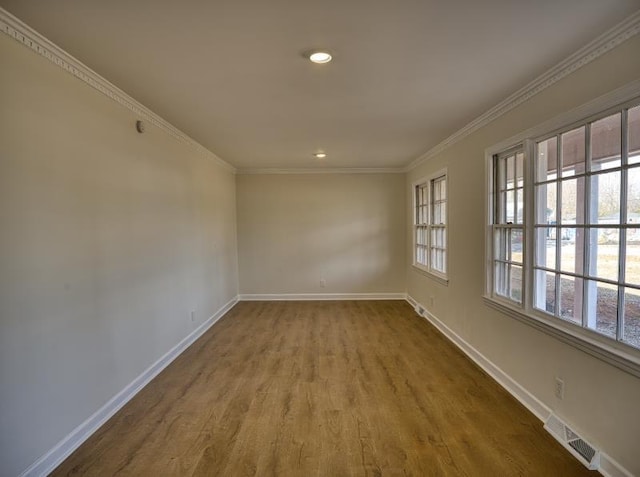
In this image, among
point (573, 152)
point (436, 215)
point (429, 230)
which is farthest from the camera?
point (429, 230)

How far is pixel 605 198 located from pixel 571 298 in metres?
0.69

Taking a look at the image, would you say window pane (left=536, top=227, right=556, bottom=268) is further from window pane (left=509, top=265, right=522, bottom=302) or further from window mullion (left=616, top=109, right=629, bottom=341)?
window mullion (left=616, top=109, right=629, bottom=341)

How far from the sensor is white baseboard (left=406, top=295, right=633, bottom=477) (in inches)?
72.9

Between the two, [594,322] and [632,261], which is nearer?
[632,261]

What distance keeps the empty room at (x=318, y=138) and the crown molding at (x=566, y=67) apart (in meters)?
0.01

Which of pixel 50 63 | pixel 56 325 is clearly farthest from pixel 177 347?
pixel 50 63

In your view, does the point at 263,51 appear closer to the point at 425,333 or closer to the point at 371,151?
the point at 371,151

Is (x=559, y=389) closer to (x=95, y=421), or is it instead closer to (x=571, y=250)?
(x=571, y=250)

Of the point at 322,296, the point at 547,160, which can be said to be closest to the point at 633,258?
the point at 547,160

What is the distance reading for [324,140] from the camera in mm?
4172

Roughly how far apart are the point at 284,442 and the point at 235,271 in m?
4.20

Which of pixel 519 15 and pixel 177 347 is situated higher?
pixel 519 15

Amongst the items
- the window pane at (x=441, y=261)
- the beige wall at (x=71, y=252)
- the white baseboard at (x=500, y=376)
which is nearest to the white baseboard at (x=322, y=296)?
the window pane at (x=441, y=261)

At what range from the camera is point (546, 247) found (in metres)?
2.54
